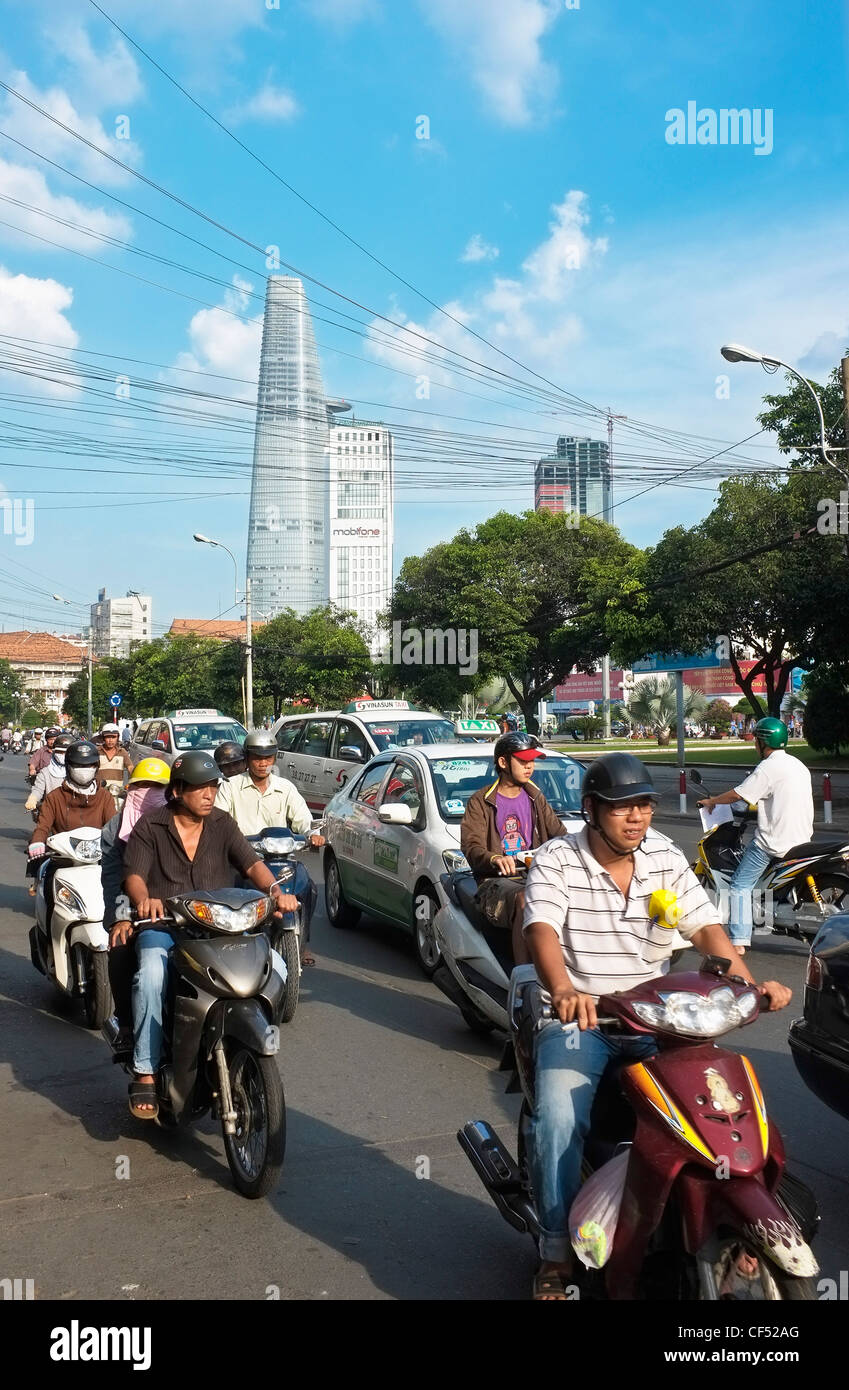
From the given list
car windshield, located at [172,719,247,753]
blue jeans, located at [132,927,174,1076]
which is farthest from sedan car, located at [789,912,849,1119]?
car windshield, located at [172,719,247,753]

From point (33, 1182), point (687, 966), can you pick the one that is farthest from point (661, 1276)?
point (687, 966)

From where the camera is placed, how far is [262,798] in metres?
8.34

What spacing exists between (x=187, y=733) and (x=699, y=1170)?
21.0m

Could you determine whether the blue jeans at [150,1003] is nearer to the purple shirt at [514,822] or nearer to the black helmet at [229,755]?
the purple shirt at [514,822]

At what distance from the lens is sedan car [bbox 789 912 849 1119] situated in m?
4.62

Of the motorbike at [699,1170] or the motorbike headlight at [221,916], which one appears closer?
the motorbike at [699,1170]

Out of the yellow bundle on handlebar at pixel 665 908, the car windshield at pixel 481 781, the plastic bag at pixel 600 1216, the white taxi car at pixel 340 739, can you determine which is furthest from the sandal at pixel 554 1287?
the white taxi car at pixel 340 739

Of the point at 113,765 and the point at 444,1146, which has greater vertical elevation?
the point at 113,765

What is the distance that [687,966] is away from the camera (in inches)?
359

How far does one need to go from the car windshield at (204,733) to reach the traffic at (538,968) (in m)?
13.4

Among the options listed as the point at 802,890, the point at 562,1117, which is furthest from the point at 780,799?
the point at 562,1117

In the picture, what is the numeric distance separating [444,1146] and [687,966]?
4275mm

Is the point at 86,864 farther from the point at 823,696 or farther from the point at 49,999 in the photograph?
the point at 823,696

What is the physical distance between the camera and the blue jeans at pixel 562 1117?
3361 millimetres
